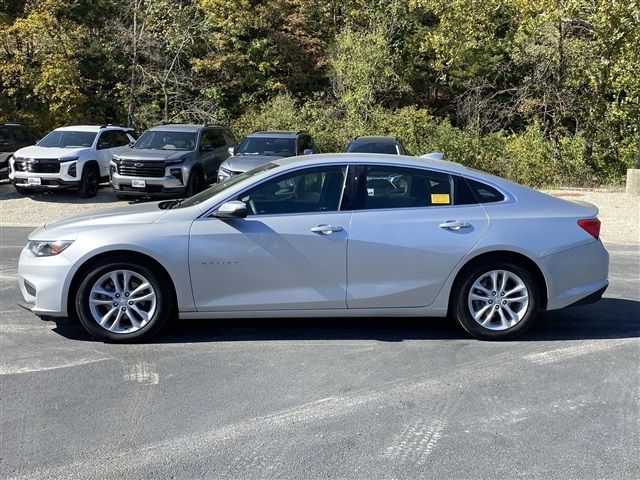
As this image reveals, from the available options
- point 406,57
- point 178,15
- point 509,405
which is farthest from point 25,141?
point 509,405

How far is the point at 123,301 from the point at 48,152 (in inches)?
459

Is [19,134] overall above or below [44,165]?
above

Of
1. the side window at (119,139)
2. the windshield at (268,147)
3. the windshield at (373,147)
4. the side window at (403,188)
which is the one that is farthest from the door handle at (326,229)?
the side window at (119,139)

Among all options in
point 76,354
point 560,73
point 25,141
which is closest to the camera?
point 76,354

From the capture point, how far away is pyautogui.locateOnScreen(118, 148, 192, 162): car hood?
49.2 feet

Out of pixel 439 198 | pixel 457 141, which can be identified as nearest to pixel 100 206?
pixel 457 141

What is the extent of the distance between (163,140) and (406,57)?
12200 mm

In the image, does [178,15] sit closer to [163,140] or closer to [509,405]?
[163,140]

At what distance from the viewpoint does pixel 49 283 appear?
5.50 m

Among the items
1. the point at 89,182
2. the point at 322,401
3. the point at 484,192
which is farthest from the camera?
the point at 89,182

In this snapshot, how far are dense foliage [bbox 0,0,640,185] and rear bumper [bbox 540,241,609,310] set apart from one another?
1372 centimetres

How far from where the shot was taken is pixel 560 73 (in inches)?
834

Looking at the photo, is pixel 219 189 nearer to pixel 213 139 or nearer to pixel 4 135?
pixel 213 139

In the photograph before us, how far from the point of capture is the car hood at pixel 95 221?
18.4 feet
